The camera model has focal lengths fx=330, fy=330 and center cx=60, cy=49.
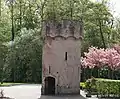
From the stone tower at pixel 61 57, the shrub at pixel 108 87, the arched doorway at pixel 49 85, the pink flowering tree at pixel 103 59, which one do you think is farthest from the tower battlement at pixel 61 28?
the pink flowering tree at pixel 103 59

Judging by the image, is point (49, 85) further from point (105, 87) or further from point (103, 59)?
point (103, 59)

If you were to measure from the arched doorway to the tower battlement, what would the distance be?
4.18 metres

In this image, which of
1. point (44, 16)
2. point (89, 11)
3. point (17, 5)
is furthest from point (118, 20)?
point (17, 5)

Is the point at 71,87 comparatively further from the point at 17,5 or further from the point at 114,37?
the point at 17,5

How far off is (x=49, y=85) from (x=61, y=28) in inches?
215

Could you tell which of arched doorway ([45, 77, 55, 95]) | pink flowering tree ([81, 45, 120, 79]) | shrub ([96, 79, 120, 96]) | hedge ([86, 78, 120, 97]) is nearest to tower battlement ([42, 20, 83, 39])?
arched doorway ([45, 77, 55, 95])

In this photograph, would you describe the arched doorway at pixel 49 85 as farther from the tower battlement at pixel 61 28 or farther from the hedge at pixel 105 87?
the tower battlement at pixel 61 28

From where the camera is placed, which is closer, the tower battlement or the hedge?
the hedge

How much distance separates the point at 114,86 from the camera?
1117 inches

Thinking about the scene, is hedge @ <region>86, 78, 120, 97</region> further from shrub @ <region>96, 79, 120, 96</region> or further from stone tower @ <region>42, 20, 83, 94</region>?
stone tower @ <region>42, 20, 83, 94</region>

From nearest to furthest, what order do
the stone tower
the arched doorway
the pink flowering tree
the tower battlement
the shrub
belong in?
the shrub, the stone tower, the tower battlement, the arched doorway, the pink flowering tree

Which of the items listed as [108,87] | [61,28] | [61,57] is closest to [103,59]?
[61,57]

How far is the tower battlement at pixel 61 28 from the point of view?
99.8 feet

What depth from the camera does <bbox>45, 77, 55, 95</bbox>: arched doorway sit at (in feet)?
101
